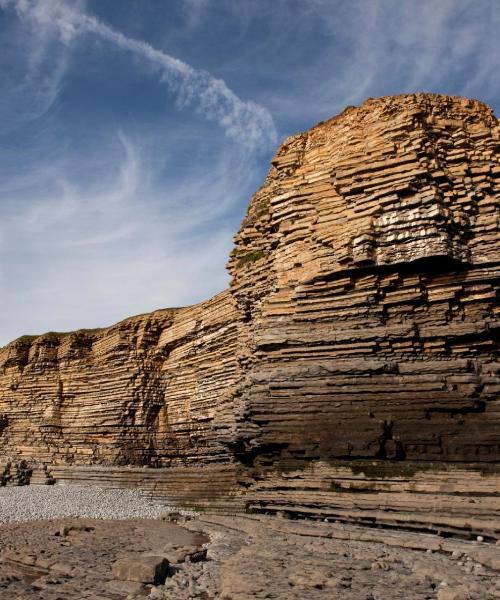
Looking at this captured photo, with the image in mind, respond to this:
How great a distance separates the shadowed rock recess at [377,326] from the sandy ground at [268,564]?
4.31 feet

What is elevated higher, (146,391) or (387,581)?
(146,391)

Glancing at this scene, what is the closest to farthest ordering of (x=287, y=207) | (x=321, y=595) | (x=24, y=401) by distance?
(x=321, y=595)
(x=287, y=207)
(x=24, y=401)

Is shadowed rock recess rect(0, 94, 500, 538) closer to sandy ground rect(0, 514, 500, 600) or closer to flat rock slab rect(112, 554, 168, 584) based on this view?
sandy ground rect(0, 514, 500, 600)

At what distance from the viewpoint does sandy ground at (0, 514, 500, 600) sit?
874 cm

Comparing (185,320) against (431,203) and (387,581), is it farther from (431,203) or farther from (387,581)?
(387,581)

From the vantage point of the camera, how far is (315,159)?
20.4 m

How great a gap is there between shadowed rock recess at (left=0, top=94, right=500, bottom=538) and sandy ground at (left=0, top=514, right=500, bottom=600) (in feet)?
4.31

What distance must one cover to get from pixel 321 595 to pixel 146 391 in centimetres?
2850

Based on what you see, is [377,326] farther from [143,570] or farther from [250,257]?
[143,570]

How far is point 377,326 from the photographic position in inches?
642

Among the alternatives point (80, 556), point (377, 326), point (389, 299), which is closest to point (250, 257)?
point (389, 299)

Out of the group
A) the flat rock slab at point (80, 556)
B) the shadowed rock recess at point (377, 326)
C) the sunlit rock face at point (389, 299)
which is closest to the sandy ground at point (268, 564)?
the flat rock slab at point (80, 556)

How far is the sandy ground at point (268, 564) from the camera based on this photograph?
8.74 m

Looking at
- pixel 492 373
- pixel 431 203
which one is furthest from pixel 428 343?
pixel 431 203
